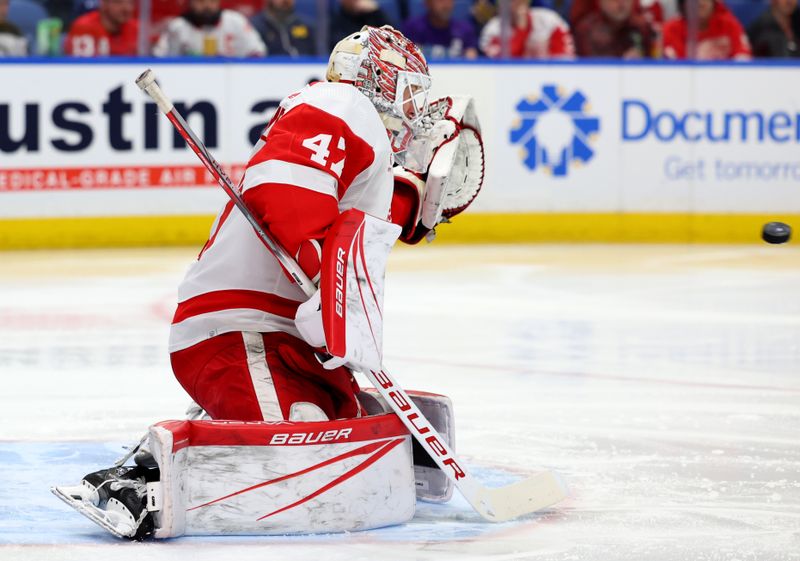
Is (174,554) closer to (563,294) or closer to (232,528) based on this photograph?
(232,528)

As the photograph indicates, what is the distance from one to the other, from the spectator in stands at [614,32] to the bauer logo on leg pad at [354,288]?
5528 millimetres

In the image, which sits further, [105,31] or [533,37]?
[533,37]

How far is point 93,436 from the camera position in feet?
11.8

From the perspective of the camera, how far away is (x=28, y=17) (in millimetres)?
7453

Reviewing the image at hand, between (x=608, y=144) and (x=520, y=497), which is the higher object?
(x=608, y=144)

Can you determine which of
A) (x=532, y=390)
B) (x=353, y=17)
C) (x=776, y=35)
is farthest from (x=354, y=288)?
(x=776, y=35)

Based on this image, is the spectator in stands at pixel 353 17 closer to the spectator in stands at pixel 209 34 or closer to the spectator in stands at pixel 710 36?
the spectator in stands at pixel 209 34

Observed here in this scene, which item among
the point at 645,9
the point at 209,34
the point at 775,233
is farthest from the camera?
the point at 645,9

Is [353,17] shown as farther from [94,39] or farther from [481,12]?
[94,39]

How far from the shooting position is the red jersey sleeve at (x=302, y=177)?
2.67 metres

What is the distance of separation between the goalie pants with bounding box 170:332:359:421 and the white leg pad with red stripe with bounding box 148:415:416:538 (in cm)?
11

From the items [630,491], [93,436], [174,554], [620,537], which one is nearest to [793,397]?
[630,491]

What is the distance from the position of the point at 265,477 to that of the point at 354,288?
0.36 metres

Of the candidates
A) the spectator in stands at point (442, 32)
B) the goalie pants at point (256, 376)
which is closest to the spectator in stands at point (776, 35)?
the spectator in stands at point (442, 32)
